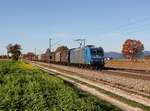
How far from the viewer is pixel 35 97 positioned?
17.4 meters

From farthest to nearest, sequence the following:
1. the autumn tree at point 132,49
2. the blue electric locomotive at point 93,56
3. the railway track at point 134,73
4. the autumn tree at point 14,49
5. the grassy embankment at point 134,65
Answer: the autumn tree at point 132,49
the autumn tree at point 14,49
the grassy embankment at point 134,65
the blue electric locomotive at point 93,56
the railway track at point 134,73

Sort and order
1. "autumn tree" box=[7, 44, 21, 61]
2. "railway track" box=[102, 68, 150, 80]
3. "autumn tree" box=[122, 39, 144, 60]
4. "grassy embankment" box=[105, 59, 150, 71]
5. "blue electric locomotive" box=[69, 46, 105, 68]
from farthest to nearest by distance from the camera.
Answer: "autumn tree" box=[122, 39, 144, 60] → "autumn tree" box=[7, 44, 21, 61] → "grassy embankment" box=[105, 59, 150, 71] → "blue electric locomotive" box=[69, 46, 105, 68] → "railway track" box=[102, 68, 150, 80]

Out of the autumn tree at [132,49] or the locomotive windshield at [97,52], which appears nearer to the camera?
the locomotive windshield at [97,52]

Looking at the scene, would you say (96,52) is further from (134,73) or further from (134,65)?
(134,65)

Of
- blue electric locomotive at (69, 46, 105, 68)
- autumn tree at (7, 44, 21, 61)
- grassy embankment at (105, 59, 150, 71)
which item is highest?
autumn tree at (7, 44, 21, 61)

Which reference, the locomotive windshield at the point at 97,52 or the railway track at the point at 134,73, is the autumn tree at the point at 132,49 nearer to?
the locomotive windshield at the point at 97,52

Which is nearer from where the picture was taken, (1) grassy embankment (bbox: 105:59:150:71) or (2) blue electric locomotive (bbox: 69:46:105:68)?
(2) blue electric locomotive (bbox: 69:46:105:68)

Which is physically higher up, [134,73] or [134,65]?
[134,65]

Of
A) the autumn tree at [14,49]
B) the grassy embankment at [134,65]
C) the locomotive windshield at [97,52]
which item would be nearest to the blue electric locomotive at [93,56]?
the locomotive windshield at [97,52]

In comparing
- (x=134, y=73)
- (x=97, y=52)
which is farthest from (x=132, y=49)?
(x=134, y=73)

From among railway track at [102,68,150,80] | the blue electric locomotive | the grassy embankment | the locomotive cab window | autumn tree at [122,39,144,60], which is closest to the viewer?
railway track at [102,68,150,80]

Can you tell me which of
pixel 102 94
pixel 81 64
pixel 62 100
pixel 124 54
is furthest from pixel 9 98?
pixel 124 54

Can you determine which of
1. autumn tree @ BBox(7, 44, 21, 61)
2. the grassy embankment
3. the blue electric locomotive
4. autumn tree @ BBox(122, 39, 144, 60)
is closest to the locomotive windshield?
the blue electric locomotive

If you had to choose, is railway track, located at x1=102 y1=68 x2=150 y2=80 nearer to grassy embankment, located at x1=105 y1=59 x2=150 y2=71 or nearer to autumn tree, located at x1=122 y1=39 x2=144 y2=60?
grassy embankment, located at x1=105 y1=59 x2=150 y2=71
